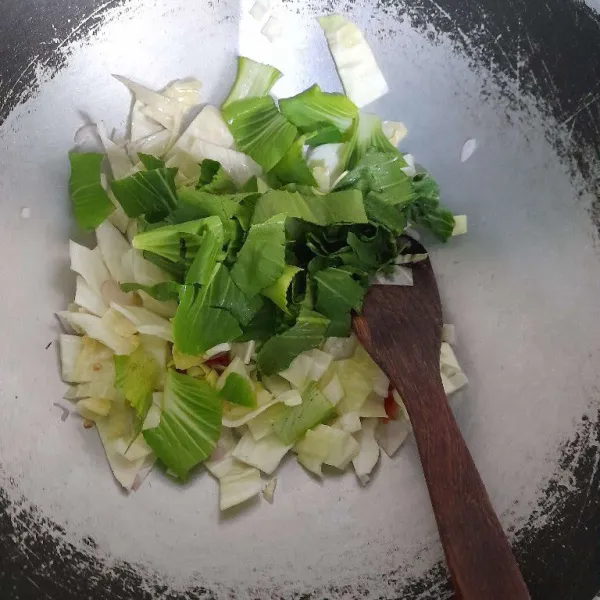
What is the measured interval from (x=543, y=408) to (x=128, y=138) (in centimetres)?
121

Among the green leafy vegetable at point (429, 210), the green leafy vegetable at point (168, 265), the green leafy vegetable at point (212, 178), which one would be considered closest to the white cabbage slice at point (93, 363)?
the green leafy vegetable at point (168, 265)

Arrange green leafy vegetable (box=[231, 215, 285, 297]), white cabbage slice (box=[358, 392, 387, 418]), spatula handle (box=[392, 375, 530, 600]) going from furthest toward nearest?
white cabbage slice (box=[358, 392, 387, 418])
green leafy vegetable (box=[231, 215, 285, 297])
spatula handle (box=[392, 375, 530, 600])

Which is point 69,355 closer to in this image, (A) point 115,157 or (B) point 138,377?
(B) point 138,377

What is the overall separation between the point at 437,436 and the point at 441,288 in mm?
410

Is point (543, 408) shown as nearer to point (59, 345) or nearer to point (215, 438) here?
point (215, 438)

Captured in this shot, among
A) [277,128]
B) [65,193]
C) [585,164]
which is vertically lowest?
[65,193]

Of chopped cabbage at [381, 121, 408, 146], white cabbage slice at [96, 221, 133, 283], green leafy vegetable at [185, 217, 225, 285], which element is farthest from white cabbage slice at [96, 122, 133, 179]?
chopped cabbage at [381, 121, 408, 146]

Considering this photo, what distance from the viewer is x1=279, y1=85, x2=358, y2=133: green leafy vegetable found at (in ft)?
5.13

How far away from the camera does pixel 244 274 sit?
139 cm

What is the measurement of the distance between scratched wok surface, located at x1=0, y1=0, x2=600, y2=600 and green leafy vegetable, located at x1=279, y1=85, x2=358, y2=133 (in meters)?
0.11

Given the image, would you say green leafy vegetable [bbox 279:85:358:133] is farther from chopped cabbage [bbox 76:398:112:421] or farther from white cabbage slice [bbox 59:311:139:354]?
chopped cabbage [bbox 76:398:112:421]

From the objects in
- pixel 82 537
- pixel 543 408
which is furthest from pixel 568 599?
pixel 82 537

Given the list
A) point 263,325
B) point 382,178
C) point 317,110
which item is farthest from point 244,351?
point 317,110

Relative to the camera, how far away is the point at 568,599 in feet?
4.57
